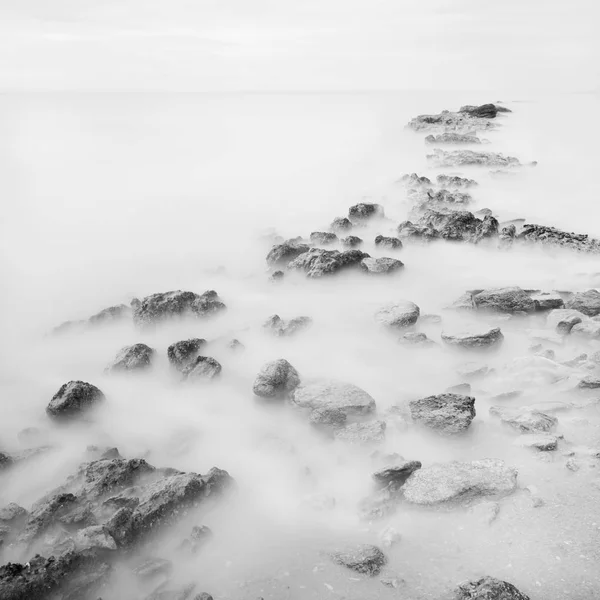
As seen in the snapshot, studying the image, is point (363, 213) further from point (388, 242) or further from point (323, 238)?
point (388, 242)

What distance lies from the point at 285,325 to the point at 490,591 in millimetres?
3272

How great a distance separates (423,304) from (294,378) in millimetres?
2083

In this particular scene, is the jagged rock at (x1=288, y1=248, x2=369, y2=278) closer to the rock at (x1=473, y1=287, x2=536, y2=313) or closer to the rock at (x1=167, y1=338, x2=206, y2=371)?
the rock at (x1=473, y1=287, x2=536, y2=313)

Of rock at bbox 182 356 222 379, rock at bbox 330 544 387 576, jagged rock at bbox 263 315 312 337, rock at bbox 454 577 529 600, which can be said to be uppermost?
rock at bbox 454 577 529 600

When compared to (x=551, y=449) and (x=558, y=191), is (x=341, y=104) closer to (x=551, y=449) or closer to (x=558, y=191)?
(x=558, y=191)

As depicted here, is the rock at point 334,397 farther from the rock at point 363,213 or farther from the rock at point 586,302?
the rock at point 363,213

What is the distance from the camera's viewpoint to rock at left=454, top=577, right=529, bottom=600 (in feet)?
8.34

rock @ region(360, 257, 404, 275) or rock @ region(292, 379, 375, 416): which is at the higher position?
rock @ region(292, 379, 375, 416)

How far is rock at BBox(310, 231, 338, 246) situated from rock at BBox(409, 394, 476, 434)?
403cm

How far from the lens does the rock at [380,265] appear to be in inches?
260

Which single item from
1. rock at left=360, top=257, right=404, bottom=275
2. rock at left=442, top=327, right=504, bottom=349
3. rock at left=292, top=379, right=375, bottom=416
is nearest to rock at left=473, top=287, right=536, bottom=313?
rock at left=442, top=327, right=504, bottom=349

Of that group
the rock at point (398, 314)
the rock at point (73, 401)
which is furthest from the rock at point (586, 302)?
the rock at point (73, 401)

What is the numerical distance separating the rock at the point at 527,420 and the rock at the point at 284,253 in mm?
3674

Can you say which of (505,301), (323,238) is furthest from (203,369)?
(323,238)
